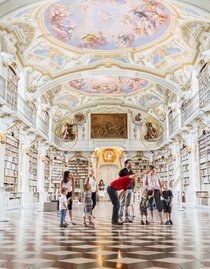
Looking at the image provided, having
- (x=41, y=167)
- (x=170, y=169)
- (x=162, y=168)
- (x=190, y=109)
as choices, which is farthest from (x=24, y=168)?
(x=162, y=168)

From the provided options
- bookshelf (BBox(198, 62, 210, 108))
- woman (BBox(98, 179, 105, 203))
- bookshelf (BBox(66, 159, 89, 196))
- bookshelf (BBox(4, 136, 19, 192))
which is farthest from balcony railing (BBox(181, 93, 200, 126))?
bookshelf (BBox(66, 159, 89, 196))

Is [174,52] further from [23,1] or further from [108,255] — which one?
[108,255]

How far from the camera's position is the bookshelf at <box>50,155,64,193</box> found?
85.8 ft

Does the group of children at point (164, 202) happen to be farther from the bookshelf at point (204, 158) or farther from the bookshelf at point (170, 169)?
the bookshelf at point (170, 169)

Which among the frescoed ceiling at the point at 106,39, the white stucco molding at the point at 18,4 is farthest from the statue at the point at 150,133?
the white stucco molding at the point at 18,4

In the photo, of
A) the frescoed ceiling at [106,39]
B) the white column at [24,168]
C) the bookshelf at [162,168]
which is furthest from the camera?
the bookshelf at [162,168]

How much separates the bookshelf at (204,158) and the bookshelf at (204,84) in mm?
1585

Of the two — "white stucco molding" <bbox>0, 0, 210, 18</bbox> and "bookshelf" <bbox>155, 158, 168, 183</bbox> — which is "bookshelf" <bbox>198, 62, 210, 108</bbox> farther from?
"bookshelf" <bbox>155, 158, 168, 183</bbox>

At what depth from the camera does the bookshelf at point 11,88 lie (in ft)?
50.6

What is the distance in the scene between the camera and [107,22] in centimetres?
1616

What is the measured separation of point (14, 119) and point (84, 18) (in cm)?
562

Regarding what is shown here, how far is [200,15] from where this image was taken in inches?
523

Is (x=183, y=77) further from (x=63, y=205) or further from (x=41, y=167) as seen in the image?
(x=63, y=205)

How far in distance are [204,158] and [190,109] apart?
2.96 meters
